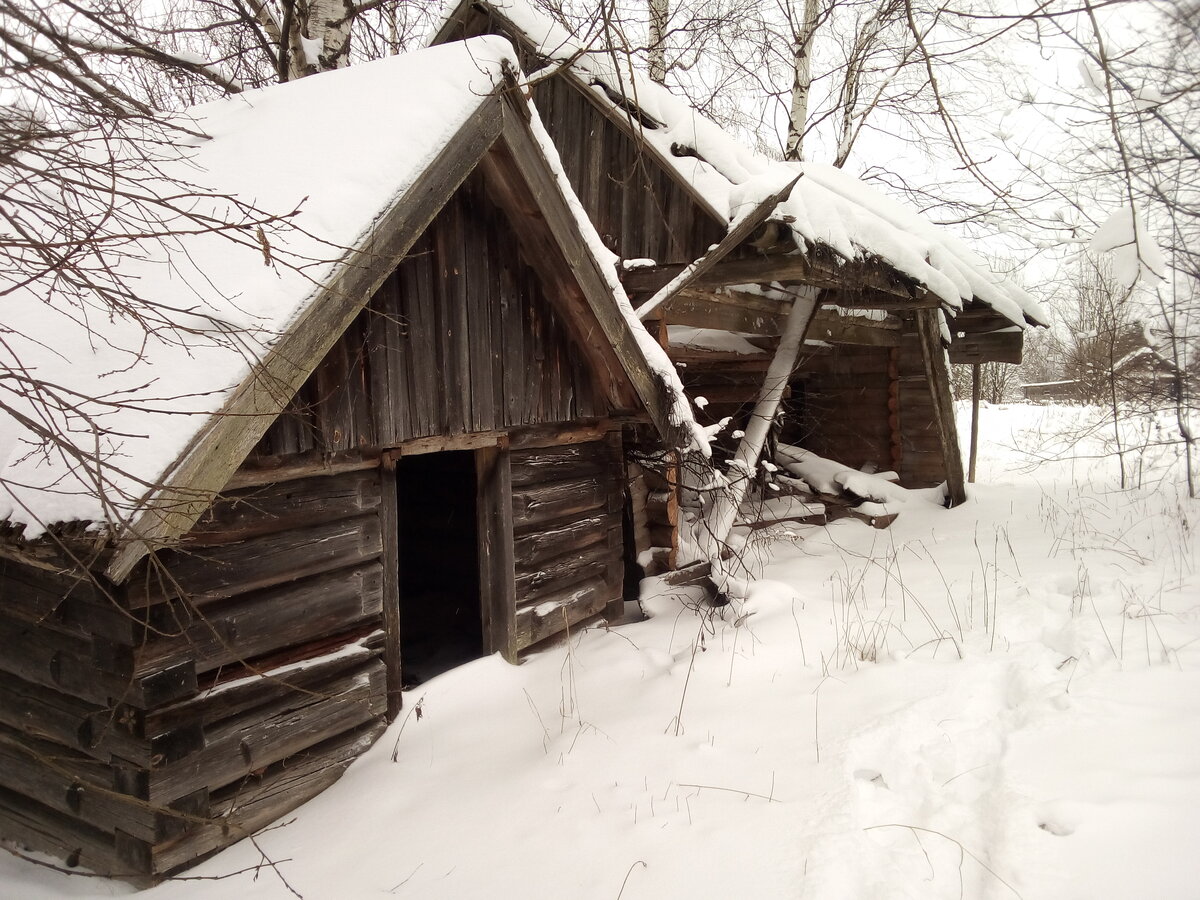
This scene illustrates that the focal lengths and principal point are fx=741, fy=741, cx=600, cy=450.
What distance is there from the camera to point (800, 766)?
3.29 m

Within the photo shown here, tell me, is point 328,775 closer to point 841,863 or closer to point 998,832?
point 841,863

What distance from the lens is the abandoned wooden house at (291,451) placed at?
8.75ft

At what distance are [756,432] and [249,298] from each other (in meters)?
4.44

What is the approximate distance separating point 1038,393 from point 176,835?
29.8 meters

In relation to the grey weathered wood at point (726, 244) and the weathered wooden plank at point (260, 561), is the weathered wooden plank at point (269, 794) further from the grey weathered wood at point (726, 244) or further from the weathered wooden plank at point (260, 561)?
the grey weathered wood at point (726, 244)

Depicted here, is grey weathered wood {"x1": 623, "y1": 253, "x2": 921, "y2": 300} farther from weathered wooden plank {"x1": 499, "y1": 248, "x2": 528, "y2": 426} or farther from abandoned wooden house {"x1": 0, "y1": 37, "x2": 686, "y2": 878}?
weathered wooden plank {"x1": 499, "y1": 248, "x2": 528, "y2": 426}

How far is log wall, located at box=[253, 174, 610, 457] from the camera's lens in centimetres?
349

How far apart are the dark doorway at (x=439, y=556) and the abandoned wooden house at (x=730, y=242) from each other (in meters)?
2.46

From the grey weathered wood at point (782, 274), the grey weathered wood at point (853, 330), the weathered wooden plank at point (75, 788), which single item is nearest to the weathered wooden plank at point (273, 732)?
the weathered wooden plank at point (75, 788)

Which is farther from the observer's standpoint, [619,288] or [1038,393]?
[1038,393]

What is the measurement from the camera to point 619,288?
14.3ft

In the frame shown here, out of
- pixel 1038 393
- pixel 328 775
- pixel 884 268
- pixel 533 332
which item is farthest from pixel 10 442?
pixel 1038 393

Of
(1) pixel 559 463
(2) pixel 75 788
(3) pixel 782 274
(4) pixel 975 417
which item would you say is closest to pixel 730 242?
(3) pixel 782 274

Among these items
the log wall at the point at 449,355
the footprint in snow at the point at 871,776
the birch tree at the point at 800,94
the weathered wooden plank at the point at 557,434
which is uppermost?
the birch tree at the point at 800,94
